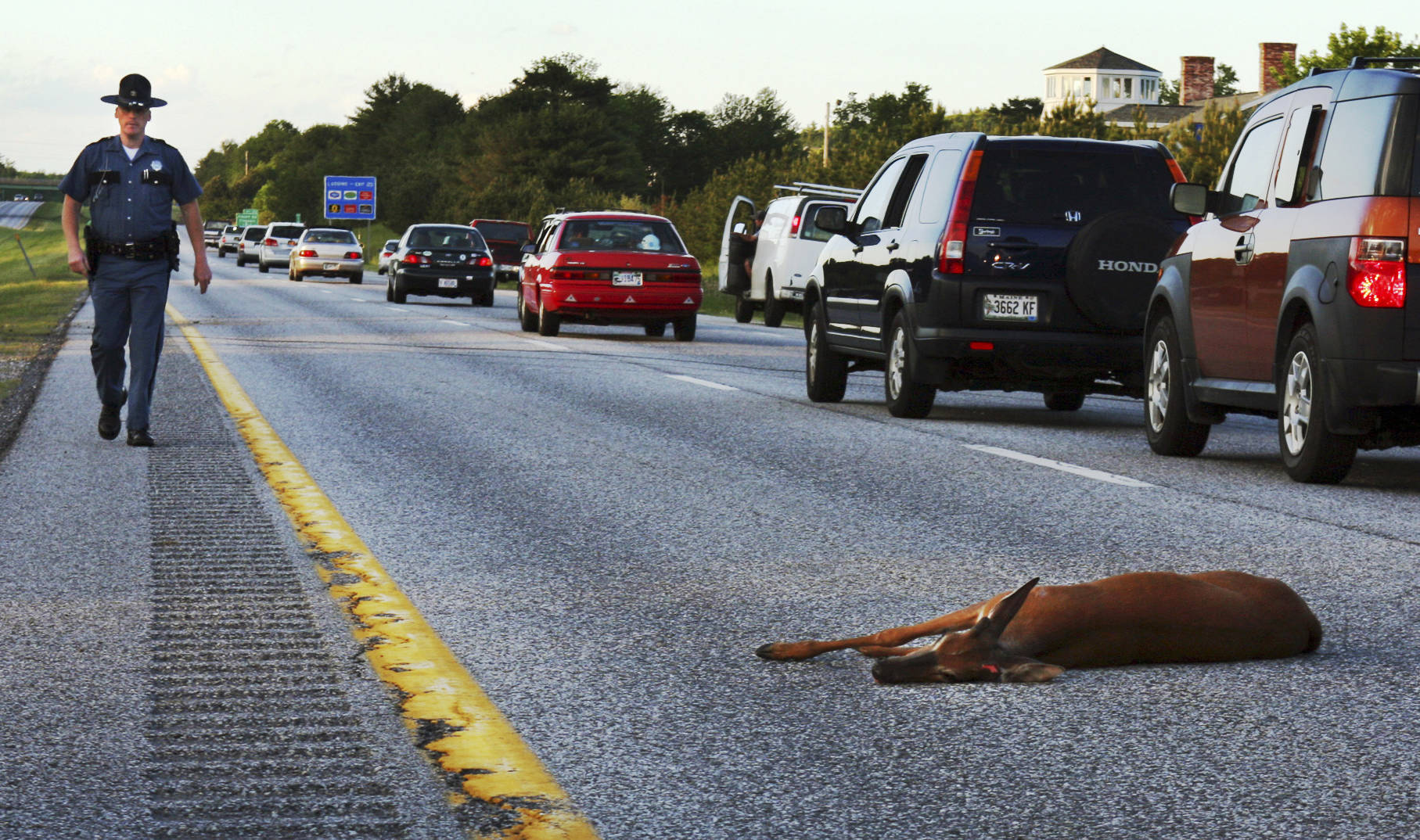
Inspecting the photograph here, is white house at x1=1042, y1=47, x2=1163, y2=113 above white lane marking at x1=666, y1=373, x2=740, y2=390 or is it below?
above

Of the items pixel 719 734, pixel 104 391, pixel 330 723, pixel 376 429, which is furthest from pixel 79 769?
pixel 376 429

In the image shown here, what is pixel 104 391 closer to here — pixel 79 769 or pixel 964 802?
pixel 79 769

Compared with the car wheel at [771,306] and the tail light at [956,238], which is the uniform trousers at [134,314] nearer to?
the tail light at [956,238]

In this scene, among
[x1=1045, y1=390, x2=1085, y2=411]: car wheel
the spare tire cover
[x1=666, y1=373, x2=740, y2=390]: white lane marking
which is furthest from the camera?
[x1=666, y1=373, x2=740, y2=390]: white lane marking

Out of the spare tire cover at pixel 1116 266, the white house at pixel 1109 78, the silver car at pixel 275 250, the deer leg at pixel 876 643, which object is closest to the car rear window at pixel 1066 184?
the spare tire cover at pixel 1116 266

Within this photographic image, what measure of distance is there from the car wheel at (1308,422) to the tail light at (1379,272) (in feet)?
1.24

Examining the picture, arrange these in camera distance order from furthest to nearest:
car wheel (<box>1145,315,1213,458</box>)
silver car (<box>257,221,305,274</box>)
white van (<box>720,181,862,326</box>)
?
1. silver car (<box>257,221,305,274</box>)
2. white van (<box>720,181,862,326</box>)
3. car wheel (<box>1145,315,1213,458</box>)

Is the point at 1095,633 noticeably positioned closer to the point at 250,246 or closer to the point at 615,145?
the point at 250,246

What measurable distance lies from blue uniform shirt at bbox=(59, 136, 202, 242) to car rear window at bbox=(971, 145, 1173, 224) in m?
5.14

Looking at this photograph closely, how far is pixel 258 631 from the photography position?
5.60 metres

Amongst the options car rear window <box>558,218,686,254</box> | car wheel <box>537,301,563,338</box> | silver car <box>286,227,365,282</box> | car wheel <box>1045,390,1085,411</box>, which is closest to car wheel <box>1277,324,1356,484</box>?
car wheel <box>1045,390,1085,411</box>

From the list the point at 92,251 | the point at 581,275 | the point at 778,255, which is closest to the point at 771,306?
the point at 778,255

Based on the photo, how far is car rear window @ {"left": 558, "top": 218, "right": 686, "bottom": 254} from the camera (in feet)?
80.8

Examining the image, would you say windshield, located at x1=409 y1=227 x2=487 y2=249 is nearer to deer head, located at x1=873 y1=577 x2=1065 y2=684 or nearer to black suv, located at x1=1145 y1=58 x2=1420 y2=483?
black suv, located at x1=1145 y1=58 x2=1420 y2=483
